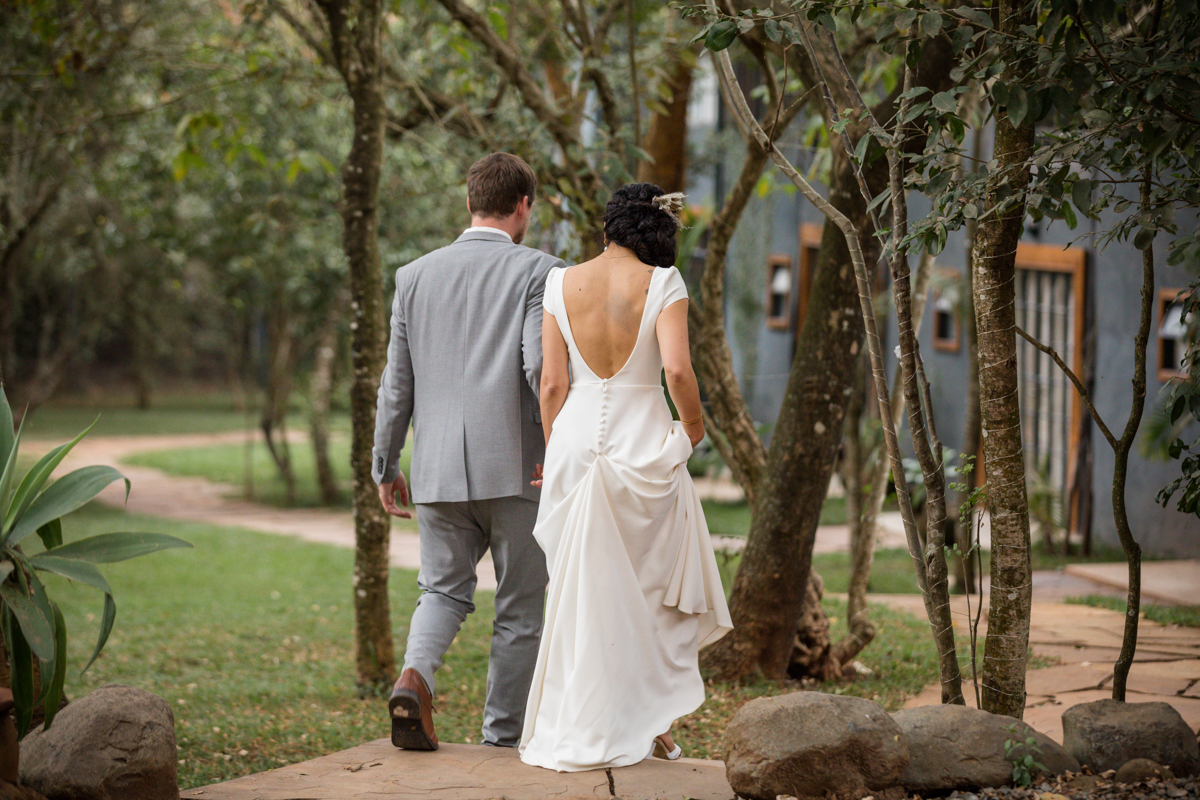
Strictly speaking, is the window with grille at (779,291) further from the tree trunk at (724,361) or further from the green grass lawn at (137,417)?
the green grass lawn at (137,417)

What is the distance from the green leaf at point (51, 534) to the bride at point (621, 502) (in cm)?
135

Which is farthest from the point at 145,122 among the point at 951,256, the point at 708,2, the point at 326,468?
the point at 708,2

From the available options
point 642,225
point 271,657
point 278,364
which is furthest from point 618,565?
point 278,364

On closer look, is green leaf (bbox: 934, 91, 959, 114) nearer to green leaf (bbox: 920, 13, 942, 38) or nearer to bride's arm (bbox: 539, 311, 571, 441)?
green leaf (bbox: 920, 13, 942, 38)

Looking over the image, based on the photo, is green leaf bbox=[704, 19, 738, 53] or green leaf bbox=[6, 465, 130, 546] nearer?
green leaf bbox=[6, 465, 130, 546]

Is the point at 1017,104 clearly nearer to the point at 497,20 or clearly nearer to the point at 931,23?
the point at 931,23

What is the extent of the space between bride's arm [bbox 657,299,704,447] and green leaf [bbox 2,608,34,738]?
1838mm

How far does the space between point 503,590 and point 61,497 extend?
1396 millimetres

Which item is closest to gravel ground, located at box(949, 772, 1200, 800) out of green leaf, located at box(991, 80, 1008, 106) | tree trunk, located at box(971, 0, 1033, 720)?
tree trunk, located at box(971, 0, 1033, 720)

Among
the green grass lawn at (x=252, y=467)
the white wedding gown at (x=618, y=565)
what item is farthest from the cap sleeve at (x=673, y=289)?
the green grass lawn at (x=252, y=467)

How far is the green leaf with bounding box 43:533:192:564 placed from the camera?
8.86 ft

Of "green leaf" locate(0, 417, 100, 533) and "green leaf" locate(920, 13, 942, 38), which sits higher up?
"green leaf" locate(920, 13, 942, 38)

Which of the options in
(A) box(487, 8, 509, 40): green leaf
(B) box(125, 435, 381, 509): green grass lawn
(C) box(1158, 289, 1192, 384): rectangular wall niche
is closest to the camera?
(A) box(487, 8, 509, 40): green leaf

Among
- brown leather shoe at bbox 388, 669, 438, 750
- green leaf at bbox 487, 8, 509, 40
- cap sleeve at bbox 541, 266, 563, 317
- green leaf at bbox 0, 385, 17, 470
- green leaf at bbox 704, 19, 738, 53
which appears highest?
green leaf at bbox 487, 8, 509, 40
